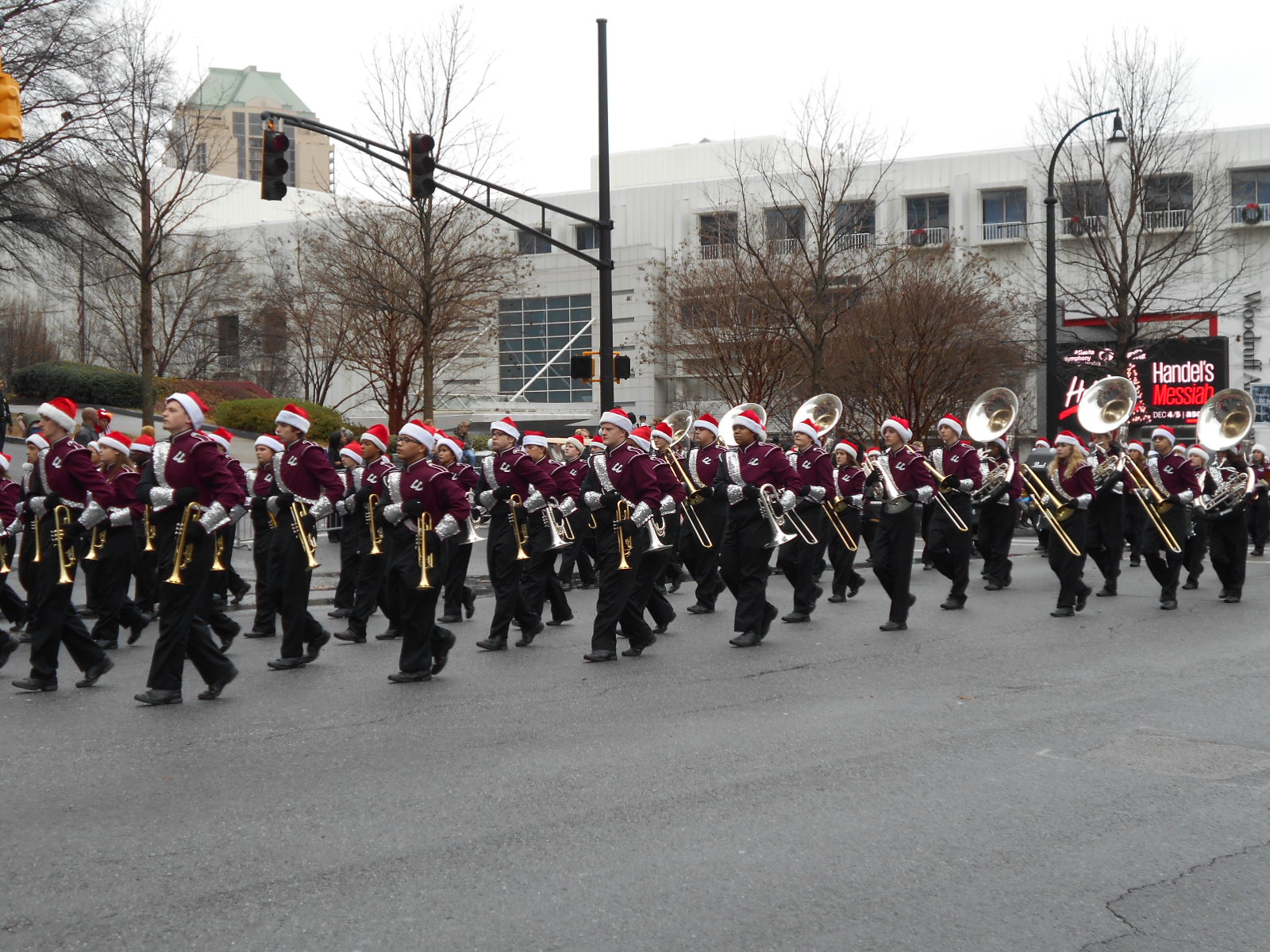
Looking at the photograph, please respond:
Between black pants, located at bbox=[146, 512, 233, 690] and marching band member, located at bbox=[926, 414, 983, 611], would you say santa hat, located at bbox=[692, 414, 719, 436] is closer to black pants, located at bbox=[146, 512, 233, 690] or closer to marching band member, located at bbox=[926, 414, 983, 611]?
marching band member, located at bbox=[926, 414, 983, 611]

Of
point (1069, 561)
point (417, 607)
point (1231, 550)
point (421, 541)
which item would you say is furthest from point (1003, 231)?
point (417, 607)

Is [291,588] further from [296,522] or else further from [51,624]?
[51,624]

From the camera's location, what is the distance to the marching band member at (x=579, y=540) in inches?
550

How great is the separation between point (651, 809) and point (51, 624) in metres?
4.66

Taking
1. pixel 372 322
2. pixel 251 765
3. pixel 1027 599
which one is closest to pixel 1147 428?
pixel 372 322

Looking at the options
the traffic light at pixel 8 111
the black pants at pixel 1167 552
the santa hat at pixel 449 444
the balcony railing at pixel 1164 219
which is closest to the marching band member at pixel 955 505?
the black pants at pixel 1167 552

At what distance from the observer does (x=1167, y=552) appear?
13500 mm

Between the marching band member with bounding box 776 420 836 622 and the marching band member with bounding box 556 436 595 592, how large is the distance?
2.14 metres

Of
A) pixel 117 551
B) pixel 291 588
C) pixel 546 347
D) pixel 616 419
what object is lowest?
pixel 291 588

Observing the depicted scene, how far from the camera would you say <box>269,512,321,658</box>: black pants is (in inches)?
377

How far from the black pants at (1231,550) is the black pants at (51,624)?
10748 mm

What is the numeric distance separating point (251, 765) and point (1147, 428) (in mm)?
33839

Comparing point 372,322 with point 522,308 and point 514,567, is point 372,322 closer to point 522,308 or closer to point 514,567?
point 514,567

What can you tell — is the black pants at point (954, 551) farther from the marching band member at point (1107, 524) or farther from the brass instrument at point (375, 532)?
the brass instrument at point (375, 532)
